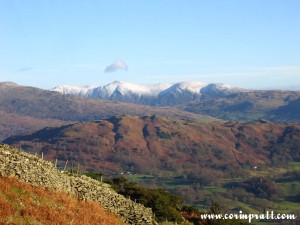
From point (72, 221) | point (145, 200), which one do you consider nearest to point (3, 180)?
point (72, 221)

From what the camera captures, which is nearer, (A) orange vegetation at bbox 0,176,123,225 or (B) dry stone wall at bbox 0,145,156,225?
(A) orange vegetation at bbox 0,176,123,225

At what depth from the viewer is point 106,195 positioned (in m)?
50.3

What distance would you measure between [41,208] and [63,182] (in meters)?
11.8

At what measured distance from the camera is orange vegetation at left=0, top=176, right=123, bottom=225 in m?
31.2

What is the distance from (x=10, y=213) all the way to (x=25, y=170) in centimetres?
1168

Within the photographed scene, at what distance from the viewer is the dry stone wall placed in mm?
41312

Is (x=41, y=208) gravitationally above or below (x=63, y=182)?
above

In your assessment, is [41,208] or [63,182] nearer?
[41,208]

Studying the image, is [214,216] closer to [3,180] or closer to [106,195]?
[106,195]

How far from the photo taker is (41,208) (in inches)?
1336

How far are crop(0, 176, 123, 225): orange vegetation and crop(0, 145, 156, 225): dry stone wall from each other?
7.09ft

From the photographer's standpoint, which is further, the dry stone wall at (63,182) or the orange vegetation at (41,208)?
the dry stone wall at (63,182)

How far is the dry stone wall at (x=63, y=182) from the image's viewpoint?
41.3 meters

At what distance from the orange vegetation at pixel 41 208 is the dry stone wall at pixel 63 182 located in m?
2.16
